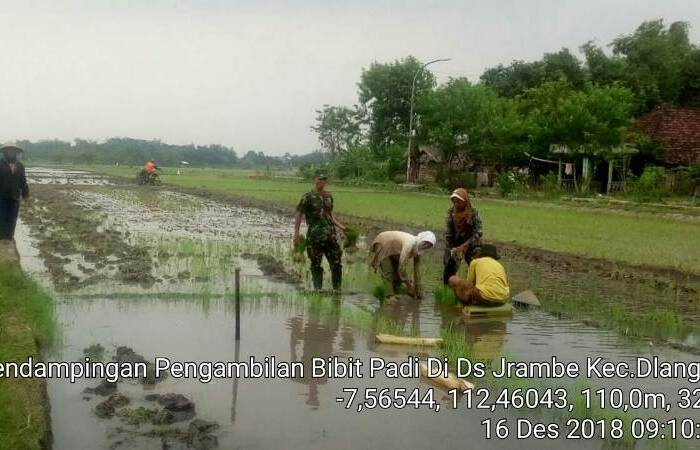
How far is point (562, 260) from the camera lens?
1270 centimetres

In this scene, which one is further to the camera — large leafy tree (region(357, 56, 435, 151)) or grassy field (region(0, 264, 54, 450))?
large leafy tree (region(357, 56, 435, 151))

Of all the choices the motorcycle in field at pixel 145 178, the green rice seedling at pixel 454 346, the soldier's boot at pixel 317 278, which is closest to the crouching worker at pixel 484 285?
the green rice seedling at pixel 454 346

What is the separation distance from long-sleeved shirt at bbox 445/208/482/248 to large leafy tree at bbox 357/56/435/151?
33.0 m

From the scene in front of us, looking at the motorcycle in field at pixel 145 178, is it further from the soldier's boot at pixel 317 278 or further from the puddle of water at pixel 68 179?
the soldier's boot at pixel 317 278

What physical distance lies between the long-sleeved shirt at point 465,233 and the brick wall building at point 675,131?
2008 centimetres

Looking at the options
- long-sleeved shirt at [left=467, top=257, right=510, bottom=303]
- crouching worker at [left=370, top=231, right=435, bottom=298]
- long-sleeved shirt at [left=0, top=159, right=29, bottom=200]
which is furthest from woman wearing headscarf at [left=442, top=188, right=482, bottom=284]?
long-sleeved shirt at [left=0, top=159, right=29, bottom=200]

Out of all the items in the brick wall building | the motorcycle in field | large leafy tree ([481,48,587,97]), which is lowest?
the motorcycle in field

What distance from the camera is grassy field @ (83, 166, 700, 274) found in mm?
13055

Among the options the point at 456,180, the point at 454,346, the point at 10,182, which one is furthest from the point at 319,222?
the point at 456,180

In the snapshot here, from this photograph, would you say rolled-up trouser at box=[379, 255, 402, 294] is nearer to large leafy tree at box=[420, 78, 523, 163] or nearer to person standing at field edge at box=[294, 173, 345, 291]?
person standing at field edge at box=[294, 173, 345, 291]

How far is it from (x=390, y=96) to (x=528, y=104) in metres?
10.3

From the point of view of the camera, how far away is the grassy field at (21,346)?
3863 mm

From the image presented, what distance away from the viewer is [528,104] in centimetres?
3428

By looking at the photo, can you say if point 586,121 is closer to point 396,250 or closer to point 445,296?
point 445,296
